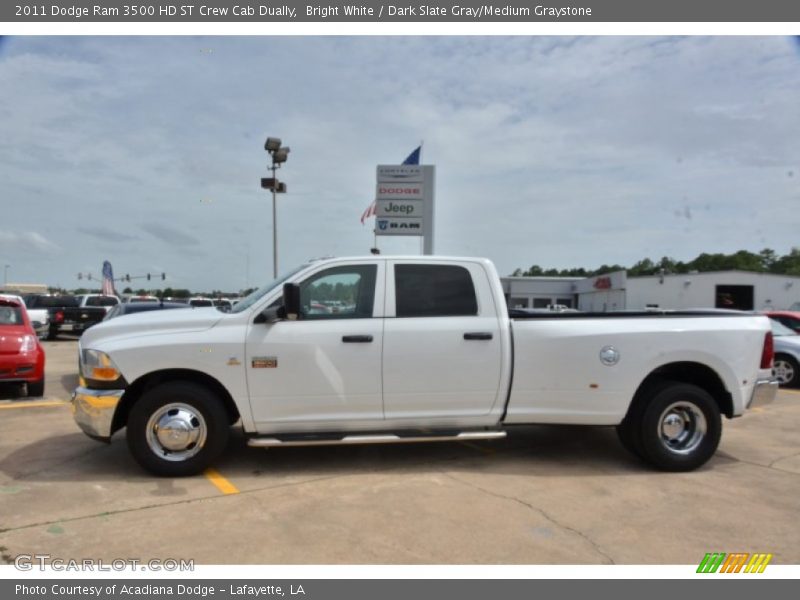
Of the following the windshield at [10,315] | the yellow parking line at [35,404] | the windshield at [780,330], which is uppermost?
the windshield at [10,315]

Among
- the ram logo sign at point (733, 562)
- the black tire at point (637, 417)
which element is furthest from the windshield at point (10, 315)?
the ram logo sign at point (733, 562)

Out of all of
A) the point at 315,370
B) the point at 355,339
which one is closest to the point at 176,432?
the point at 315,370

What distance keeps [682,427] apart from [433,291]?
260 cm

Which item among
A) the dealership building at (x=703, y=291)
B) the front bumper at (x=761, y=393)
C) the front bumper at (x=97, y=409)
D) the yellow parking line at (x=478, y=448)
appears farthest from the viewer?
the dealership building at (x=703, y=291)

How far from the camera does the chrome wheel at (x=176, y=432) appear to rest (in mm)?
4883

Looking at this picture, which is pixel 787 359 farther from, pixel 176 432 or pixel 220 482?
pixel 176 432

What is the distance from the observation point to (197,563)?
3.45 metres

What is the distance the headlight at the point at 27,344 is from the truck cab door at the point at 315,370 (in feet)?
18.2

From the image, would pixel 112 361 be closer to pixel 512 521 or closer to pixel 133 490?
pixel 133 490

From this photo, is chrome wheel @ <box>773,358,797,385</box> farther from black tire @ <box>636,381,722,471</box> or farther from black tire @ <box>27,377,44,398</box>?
black tire @ <box>27,377,44,398</box>

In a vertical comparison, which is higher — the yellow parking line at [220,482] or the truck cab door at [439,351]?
the truck cab door at [439,351]

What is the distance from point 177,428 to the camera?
16.0 feet

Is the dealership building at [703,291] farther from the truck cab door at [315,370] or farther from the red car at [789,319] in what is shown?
the truck cab door at [315,370]

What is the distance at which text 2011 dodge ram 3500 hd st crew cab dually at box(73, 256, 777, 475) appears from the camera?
4906 millimetres
